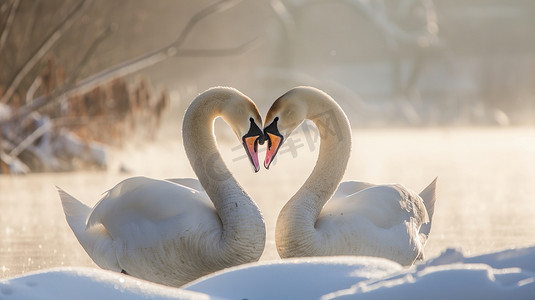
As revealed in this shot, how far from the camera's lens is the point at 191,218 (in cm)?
365

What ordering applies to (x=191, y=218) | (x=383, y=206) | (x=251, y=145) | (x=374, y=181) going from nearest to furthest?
(x=191, y=218) → (x=251, y=145) → (x=383, y=206) → (x=374, y=181)

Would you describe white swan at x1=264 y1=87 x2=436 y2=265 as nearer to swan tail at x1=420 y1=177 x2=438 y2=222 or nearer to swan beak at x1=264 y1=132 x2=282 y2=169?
swan beak at x1=264 y1=132 x2=282 y2=169

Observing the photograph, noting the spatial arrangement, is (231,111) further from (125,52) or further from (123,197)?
(125,52)

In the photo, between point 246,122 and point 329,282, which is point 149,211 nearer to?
point 246,122

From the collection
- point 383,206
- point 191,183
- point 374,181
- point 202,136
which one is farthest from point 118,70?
point 383,206

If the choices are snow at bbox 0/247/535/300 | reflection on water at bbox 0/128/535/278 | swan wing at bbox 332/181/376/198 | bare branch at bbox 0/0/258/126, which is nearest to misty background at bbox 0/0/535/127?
reflection on water at bbox 0/128/535/278

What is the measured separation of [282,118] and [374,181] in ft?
13.1

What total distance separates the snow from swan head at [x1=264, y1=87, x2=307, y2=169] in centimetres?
122

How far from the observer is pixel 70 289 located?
237cm

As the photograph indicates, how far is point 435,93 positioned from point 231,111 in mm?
21152

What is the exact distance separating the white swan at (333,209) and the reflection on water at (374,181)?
0.80ft

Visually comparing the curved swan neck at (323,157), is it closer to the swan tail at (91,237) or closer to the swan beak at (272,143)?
the swan beak at (272,143)

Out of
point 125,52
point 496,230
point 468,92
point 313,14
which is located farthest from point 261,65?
point 496,230

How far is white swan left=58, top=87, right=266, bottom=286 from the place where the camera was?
11.9 ft
